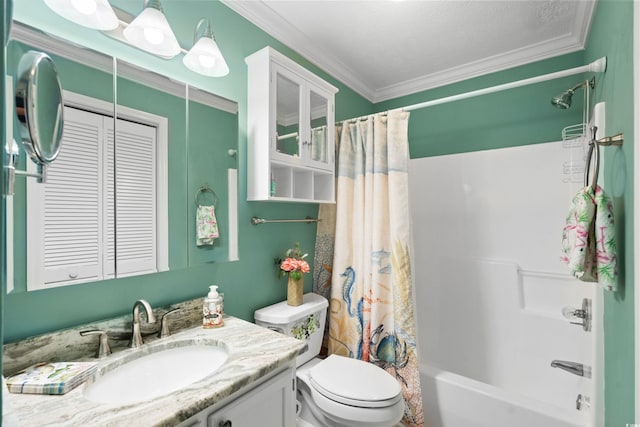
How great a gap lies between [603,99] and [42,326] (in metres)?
2.25

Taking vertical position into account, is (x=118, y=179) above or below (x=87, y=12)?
below

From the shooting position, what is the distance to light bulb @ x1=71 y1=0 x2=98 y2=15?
973mm

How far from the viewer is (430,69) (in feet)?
7.63

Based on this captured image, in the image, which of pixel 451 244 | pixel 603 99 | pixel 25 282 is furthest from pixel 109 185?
pixel 451 244

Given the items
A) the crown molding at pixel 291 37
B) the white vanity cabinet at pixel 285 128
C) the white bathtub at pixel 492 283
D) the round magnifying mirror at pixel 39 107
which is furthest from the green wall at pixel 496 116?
the round magnifying mirror at pixel 39 107

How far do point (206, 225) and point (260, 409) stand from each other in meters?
0.78

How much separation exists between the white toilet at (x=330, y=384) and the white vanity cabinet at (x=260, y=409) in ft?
1.04

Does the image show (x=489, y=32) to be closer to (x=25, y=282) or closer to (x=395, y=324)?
(x=395, y=324)

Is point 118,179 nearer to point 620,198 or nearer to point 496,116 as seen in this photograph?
point 620,198

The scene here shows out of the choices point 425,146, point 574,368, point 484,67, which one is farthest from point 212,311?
point 484,67

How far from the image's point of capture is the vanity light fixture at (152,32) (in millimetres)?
1099

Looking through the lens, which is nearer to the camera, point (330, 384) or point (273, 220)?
point (330, 384)

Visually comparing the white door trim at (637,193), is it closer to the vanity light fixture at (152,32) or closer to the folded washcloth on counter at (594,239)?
the folded washcloth on counter at (594,239)

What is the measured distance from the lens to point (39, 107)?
1.99 feet
